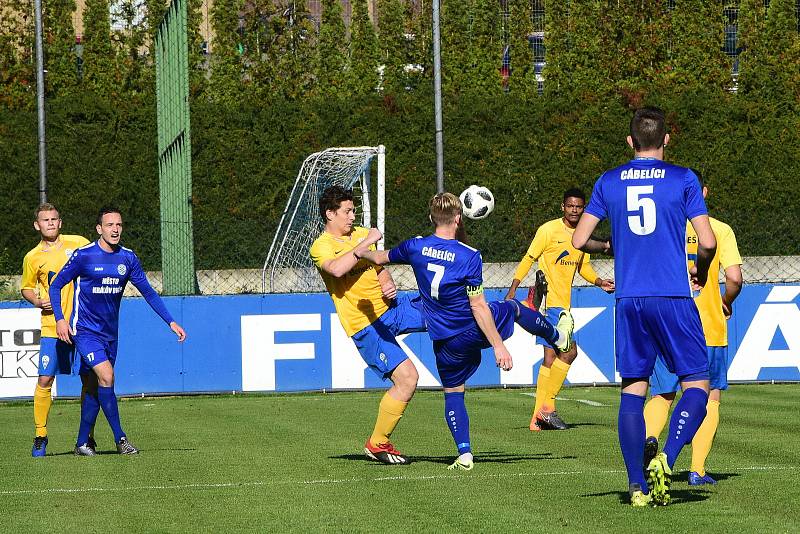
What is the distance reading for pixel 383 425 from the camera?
9414 millimetres

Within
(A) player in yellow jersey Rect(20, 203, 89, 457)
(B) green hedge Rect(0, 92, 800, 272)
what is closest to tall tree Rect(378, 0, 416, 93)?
(B) green hedge Rect(0, 92, 800, 272)

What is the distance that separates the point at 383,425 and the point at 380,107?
56.8 feet

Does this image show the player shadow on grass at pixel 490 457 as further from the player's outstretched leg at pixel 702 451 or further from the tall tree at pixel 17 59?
the tall tree at pixel 17 59

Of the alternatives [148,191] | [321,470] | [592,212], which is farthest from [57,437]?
[148,191]

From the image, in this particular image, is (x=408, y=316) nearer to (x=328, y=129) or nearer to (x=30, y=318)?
(x=30, y=318)

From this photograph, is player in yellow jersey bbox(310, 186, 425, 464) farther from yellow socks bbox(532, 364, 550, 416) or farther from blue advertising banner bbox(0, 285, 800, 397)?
blue advertising banner bbox(0, 285, 800, 397)

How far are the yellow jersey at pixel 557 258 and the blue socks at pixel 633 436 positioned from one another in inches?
222

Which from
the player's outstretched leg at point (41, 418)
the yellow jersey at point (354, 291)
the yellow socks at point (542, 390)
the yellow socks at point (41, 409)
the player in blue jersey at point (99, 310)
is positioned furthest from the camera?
the yellow socks at point (542, 390)

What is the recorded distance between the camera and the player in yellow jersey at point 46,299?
1131 centimetres

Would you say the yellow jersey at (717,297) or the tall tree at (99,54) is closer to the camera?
the yellow jersey at (717,297)

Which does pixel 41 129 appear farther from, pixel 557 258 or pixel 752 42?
pixel 752 42

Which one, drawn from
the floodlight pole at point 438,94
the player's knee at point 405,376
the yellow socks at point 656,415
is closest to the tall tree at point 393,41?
the floodlight pole at point 438,94

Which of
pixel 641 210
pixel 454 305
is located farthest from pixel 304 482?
pixel 641 210

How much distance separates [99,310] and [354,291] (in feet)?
8.10
